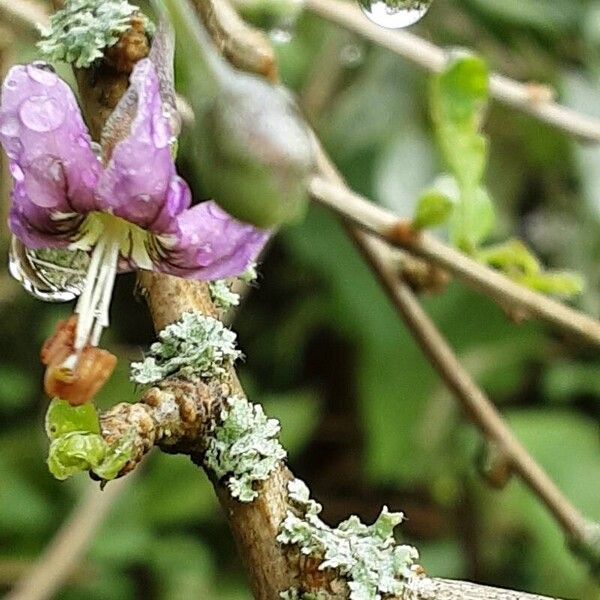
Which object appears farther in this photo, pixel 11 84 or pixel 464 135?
pixel 464 135

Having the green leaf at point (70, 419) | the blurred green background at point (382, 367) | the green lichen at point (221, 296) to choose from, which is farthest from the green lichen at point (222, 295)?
the blurred green background at point (382, 367)

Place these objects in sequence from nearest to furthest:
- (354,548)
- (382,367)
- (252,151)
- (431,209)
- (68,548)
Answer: (252,151) < (354,548) < (431,209) < (68,548) < (382,367)

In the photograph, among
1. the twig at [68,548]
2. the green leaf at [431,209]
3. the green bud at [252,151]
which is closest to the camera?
the green bud at [252,151]

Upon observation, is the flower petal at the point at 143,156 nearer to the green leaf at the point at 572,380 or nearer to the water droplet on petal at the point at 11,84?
the water droplet on petal at the point at 11,84

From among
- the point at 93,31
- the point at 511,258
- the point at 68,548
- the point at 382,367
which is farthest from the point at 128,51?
the point at 382,367

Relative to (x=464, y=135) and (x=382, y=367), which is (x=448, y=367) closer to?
(x=464, y=135)

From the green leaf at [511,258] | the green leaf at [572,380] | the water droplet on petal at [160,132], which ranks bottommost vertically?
the green leaf at [572,380]

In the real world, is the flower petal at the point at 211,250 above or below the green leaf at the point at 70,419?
above

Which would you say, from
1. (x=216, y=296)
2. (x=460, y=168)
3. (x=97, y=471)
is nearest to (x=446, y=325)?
(x=460, y=168)
